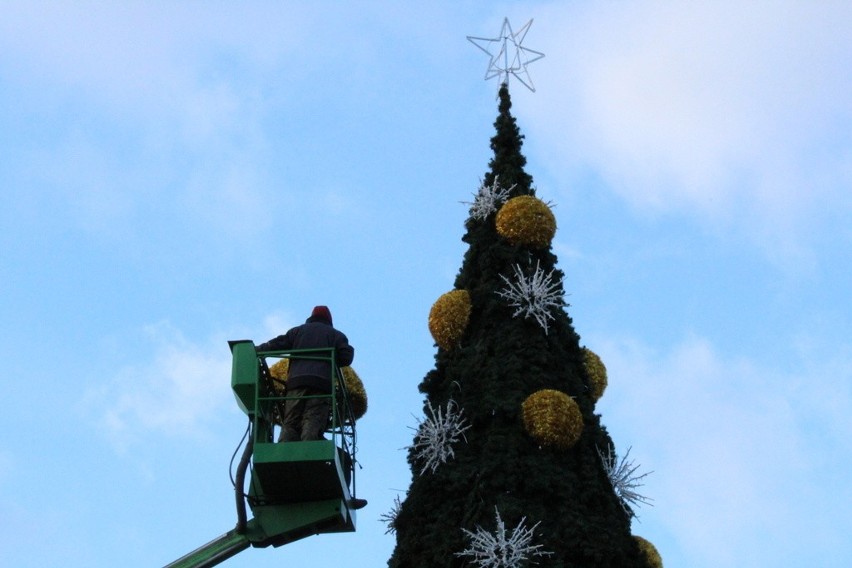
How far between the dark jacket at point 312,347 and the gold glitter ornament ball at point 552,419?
204cm

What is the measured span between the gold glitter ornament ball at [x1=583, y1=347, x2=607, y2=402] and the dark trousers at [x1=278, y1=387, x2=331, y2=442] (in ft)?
11.3

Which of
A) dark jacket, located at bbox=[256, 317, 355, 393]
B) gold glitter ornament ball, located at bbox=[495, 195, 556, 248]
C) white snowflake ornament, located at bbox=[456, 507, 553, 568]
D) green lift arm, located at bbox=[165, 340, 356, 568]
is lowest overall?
white snowflake ornament, located at bbox=[456, 507, 553, 568]

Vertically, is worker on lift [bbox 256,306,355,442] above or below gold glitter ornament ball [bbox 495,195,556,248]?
below

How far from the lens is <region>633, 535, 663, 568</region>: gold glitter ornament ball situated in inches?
625

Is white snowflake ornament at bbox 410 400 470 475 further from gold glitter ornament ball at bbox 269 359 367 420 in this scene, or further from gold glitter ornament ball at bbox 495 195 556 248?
gold glitter ornament ball at bbox 495 195 556 248

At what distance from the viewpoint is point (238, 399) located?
15844 millimetres

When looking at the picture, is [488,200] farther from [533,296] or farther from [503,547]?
[503,547]

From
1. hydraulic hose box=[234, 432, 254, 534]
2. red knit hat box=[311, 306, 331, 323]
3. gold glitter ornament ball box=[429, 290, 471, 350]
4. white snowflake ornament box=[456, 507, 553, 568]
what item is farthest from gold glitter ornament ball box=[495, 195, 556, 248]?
hydraulic hose box=[234, 432, 254, 534]

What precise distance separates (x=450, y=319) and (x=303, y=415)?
2.71 m

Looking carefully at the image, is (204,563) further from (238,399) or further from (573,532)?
(573,532)

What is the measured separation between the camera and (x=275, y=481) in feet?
50.4

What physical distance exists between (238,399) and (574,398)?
3808 millimetres

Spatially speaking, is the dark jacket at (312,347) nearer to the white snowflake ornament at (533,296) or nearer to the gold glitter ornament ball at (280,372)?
the gold glitter ornament ball at (280,372)

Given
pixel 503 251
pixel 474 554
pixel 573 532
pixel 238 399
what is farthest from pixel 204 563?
pixel 503 251
